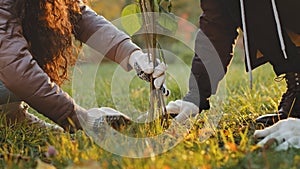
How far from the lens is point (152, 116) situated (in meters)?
1.93

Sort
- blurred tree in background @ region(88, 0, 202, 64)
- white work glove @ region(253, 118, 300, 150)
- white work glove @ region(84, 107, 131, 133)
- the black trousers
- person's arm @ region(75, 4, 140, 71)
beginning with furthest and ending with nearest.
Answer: blurred tree in background @ region(88, 0, 202, 64) < person's arm @ region(75, 4, 140, 71) < the black trousers < white work glove @ region(84, 107, 131, 133) < white work glove @ region(253, 118, 300, 150)

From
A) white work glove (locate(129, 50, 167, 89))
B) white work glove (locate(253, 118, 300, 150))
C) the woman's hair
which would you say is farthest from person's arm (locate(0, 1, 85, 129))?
white work glove (locate(253, 118, 300, 150))

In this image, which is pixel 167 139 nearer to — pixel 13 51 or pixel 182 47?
pixel 13 51

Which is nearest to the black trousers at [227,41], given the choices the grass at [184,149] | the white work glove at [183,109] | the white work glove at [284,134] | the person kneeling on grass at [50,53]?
the white work glove at [183,109]

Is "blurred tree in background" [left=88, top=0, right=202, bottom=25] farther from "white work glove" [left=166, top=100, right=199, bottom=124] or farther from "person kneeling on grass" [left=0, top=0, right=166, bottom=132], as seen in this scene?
"white work glove" [left=166, top=100, right=199, bottom=124]

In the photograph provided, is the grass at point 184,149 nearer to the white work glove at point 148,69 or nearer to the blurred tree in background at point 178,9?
the white work glove at point 148,69

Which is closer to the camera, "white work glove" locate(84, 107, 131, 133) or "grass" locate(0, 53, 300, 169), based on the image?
"grass" locate(0, 53, 300, 169)

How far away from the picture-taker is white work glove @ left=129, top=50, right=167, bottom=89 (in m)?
1.90

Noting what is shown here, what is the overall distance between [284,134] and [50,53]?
102cm

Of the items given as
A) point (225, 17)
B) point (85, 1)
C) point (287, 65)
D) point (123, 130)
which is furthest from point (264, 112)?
point (85, 1)

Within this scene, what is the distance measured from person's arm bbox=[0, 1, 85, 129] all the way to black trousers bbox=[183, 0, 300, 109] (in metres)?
0.51

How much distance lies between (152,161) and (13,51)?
0.81 metres

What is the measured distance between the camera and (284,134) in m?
1.64

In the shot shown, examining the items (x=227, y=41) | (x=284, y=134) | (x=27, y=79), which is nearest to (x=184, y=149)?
(x=284, y=134)
